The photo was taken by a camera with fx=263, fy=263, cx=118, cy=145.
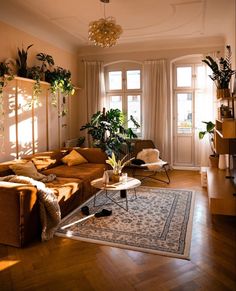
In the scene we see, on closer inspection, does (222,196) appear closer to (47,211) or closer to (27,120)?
(47,211)

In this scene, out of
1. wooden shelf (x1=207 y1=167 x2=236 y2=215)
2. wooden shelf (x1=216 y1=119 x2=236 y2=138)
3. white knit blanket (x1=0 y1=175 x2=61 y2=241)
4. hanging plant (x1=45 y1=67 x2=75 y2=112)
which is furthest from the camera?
hanging plant (x1=45 y1=67 x2=75 y2=112)

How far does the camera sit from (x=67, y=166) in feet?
16.7

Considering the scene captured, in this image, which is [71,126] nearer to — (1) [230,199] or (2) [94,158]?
(2) [94,158]

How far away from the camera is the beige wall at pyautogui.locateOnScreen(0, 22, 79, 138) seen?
14.2 ft

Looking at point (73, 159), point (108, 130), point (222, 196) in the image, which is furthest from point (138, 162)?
point (222, 196)

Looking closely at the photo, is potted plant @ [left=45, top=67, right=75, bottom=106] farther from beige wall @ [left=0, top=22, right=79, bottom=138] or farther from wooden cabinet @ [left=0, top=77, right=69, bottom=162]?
beige wall @ [left=0, top=22, right=79, bottom=138]

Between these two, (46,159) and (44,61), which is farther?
(44,61)

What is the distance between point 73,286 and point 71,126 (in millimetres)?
4880

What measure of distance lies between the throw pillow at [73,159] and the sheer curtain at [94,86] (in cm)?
195

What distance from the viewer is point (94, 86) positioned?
6.88 meters

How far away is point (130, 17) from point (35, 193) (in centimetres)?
361

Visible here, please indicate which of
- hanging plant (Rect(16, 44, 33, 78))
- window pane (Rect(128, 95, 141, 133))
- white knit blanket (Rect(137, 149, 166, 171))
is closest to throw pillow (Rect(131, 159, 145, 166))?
white knit blanket (Rect(137, 149, 166, 171))

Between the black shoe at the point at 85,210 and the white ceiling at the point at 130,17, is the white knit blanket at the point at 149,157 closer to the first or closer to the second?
the black shoe at the point at 85,210

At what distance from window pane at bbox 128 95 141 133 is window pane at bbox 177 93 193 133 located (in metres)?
1.03
